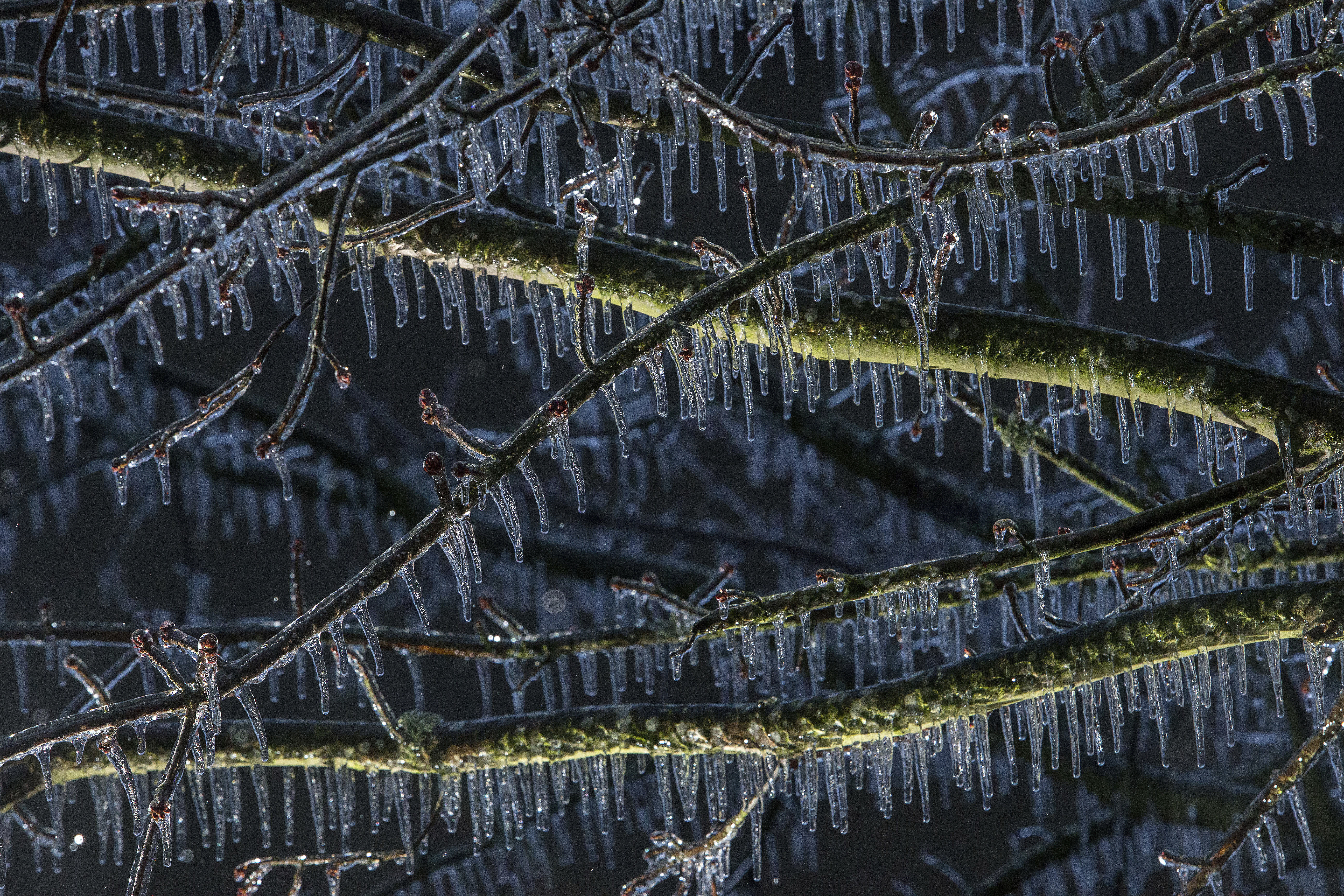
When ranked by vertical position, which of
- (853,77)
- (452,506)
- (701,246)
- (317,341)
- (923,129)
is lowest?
(452,506)

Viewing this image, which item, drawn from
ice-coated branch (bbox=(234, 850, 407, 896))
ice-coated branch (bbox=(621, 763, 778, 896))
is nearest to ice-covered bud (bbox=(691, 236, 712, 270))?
ice-coated branch (bbox=(621, 763, 778, 896))

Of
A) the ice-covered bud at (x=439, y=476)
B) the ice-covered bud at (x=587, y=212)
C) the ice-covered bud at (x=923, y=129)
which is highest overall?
the ice-covered bud at (x=923, y=129)

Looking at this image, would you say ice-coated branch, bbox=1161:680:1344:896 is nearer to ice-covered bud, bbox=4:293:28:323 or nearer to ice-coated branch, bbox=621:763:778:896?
ice-coated branch, bbox=621:763:778:896

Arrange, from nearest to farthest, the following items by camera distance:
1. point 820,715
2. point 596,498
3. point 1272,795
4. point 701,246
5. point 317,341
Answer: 1. point 317,341
2. point 1272,795
3. point 701,246
4. point 820,715
5. point 596,498

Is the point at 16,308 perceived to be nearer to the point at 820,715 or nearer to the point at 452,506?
the point at 452,506

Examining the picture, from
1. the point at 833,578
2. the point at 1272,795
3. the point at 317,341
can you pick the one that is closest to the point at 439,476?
the point at 317,341

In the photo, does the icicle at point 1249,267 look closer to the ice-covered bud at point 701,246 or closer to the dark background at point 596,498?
the ice-covered bud at point 701,246

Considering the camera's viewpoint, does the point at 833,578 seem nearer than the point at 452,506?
No

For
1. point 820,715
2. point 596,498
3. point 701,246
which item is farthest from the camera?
point 596,498

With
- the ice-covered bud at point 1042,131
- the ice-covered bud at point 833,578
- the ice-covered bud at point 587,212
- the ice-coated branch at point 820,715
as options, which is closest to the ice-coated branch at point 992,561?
the ice-covered bud at point 833,578
